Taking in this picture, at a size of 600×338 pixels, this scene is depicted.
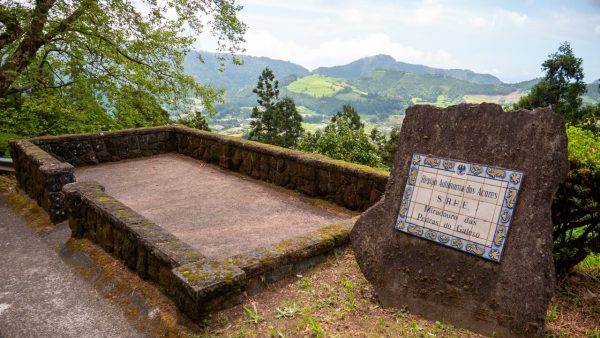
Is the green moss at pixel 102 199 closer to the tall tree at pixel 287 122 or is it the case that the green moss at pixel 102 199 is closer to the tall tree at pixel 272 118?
the tall tree at pixel 272 118

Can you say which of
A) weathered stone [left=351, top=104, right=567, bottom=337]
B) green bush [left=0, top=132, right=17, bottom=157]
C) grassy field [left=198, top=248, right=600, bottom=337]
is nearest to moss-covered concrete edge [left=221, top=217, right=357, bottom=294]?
grassy field [left=198, top=248, right=600, bottom=337]

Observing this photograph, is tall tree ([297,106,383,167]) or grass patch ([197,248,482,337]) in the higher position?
tall tree ([297,106,383,167])

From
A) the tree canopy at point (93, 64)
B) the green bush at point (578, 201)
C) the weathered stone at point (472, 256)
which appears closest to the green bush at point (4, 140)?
the tree canopy at point (93, 64)

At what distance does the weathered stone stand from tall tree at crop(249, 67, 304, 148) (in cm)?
3488

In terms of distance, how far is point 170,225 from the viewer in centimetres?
573

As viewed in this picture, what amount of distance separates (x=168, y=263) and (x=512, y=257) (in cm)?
300

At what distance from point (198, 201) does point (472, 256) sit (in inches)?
192

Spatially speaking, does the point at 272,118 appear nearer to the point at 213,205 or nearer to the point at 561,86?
the point at 561,86

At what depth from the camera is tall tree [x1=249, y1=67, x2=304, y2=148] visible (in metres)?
39.1

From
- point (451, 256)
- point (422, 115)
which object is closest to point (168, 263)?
point (451, 256)

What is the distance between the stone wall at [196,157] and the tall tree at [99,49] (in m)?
2.62

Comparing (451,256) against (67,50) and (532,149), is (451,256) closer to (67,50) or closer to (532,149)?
(532,149)

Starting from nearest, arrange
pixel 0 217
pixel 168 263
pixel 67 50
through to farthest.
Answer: pixel 168 263 → pixel 0 217 → pixel 67 50

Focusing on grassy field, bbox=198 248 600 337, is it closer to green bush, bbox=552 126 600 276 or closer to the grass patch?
the grass patch
